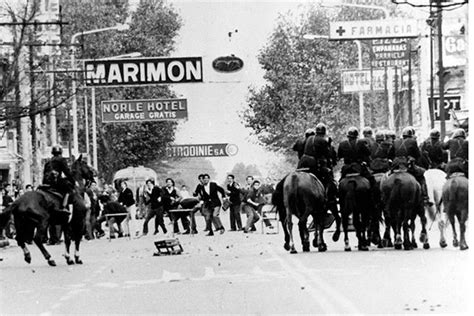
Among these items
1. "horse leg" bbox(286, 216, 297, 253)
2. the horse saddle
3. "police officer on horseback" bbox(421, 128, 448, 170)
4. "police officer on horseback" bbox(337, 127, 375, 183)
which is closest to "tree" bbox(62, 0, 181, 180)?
"police officer on horseback" bbox(337, 127, 375, 183)

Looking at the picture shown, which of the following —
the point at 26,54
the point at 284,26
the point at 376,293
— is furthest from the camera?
the point at 284,26

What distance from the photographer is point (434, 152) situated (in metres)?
20.5

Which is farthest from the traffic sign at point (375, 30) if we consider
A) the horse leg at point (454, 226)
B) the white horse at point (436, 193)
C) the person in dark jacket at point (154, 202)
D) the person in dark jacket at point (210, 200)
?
the horse leg at point (454, 226)

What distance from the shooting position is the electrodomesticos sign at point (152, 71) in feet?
92.4

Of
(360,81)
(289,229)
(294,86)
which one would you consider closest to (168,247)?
(289,229)

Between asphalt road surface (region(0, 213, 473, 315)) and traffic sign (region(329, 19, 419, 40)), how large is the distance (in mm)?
7032

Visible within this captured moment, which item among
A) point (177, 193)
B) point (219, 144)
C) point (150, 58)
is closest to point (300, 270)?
point (150, 58)

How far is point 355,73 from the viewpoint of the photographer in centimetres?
4244

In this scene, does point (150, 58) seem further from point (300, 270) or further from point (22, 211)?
point (300, 270)

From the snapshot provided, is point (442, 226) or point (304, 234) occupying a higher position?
point (442, 226)

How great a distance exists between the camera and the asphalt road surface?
12.4m

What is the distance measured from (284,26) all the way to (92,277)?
2551 centimetres

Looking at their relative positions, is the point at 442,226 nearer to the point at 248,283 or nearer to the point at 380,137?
the point at 380,137

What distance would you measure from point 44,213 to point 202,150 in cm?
1982
